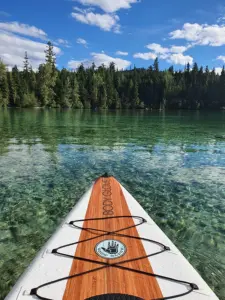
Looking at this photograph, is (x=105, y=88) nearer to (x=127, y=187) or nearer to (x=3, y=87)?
(x=3, y=87)

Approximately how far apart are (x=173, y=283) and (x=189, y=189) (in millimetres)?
7469

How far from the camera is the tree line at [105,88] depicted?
11281 cm

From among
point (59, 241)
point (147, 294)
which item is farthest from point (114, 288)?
point (59, 241)

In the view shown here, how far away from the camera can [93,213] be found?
23.5 ft

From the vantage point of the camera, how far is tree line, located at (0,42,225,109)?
370ft

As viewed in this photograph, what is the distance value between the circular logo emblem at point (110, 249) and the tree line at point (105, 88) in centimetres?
10947

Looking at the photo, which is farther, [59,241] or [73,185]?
[73,185]

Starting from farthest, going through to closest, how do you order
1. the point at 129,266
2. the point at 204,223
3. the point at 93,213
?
1. the point at 204,223
2. the point at 93,213
3. the point at 129,266

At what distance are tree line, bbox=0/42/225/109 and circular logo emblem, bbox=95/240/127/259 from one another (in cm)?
10947

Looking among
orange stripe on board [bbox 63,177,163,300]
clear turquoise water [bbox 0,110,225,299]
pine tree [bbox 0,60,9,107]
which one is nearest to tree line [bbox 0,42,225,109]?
pine tree [bbox 0,60,9,107]

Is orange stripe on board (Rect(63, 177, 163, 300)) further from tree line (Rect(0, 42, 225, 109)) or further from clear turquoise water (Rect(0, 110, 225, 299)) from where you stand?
tree line (Rect(0, 42, 225, 109))

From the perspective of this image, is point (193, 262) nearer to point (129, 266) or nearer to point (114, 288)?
point (129, 266)

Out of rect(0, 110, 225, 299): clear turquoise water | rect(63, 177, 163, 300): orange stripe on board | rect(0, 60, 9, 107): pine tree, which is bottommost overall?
rect(0, 110, 225, 299): clear turquoise water

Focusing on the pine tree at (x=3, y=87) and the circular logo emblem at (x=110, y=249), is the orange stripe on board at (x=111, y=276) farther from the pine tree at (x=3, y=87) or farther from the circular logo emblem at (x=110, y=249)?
the pine tree at (x=3, y=87)
